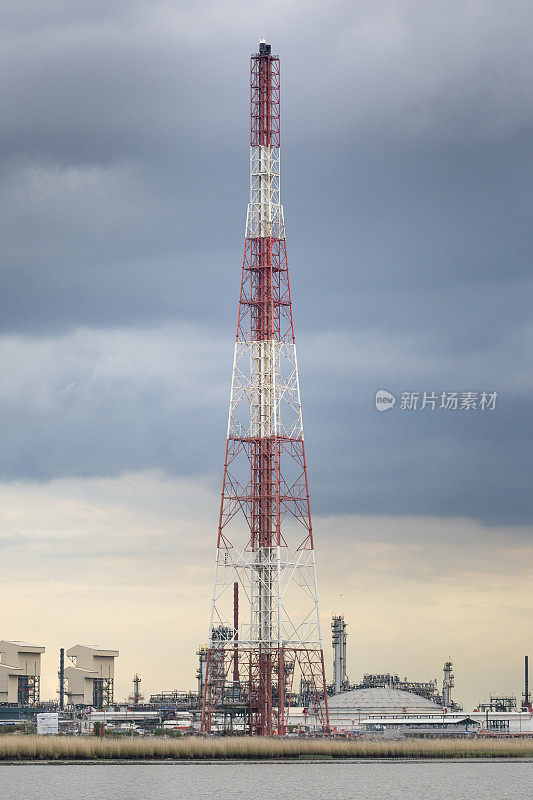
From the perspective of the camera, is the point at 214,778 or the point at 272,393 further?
the point at 272,393

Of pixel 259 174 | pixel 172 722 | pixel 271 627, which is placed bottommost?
pixel 172 722

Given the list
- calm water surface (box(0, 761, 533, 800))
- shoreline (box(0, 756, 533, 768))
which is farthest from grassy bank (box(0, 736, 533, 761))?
calm water surface (box(0, 761, 533, 800))

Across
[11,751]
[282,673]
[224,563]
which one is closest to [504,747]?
[282,673]

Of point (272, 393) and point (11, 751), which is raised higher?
point (272, 393)

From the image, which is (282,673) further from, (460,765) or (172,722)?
(172,722)

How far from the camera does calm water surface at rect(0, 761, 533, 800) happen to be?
3336 inches

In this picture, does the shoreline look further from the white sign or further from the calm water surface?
the white sign

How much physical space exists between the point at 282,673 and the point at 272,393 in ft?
89.6

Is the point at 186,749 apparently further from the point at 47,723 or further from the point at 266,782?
the point at 47,723

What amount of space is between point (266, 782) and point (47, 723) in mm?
51943

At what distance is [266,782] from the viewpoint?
9531cm

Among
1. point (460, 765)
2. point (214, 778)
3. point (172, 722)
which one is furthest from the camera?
point (172, 722)

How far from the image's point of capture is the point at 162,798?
81.4 meters

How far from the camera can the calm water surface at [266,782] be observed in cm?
8474
